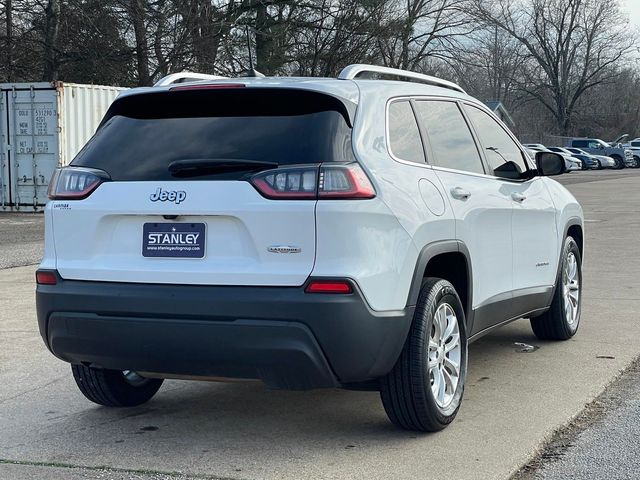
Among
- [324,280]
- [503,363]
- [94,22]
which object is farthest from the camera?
[94,22]

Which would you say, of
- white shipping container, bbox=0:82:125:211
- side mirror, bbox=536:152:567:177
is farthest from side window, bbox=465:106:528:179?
white shipping container, bbox=0:82:125:211

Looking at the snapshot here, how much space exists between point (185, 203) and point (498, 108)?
55821 mm

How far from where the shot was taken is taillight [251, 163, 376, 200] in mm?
4336

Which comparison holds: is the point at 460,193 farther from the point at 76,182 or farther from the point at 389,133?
the point at 76,182

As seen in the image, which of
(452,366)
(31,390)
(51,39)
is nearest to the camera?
(452,366)

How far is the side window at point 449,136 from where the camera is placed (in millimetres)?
5355

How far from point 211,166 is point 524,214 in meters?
2.54

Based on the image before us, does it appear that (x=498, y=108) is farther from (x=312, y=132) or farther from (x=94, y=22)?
(x=312, y=132)

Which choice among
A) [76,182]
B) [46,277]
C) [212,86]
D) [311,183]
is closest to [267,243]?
[311,183]

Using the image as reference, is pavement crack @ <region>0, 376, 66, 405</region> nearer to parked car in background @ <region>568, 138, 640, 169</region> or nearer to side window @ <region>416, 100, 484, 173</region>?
side window @ <region>416, 100, 484, 173</region>

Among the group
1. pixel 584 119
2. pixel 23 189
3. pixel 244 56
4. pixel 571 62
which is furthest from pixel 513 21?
pixel 23 189

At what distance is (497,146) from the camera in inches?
246

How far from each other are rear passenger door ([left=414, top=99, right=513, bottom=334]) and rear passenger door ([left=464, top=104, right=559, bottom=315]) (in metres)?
0.12

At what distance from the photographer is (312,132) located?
4.48 m
